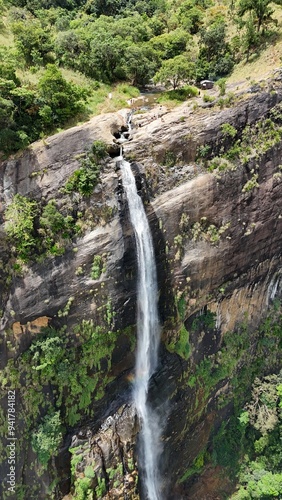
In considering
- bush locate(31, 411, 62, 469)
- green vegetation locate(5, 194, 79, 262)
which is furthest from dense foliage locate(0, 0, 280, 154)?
bush locate(31, 411, 62, 469)

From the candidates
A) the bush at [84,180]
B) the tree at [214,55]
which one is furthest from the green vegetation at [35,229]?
the tree at [214,55]

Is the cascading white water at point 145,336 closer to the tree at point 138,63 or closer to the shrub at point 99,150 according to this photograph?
the shrub at point 99,150

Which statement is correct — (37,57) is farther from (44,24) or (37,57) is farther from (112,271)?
(112,271)

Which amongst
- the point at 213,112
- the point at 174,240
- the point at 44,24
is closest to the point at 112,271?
the point at 174,240

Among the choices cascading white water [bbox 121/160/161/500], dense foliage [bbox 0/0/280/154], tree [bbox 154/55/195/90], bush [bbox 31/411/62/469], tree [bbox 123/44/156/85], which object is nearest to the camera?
bush [bbox 31/411/62/469]

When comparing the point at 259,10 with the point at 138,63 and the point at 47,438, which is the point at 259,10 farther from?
the point at 47,438

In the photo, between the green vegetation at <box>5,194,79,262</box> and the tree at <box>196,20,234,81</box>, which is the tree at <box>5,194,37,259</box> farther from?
the tree at <box>196,20,234,81</box>
